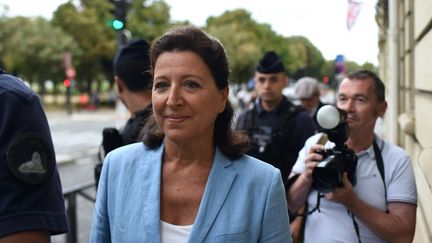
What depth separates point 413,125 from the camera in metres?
4.43

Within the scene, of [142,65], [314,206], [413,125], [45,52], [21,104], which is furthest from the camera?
[45,52]

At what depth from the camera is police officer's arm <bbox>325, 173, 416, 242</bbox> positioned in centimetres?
257

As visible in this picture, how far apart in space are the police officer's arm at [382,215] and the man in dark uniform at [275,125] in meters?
1.73

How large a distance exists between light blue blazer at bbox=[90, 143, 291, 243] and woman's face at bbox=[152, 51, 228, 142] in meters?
0.16

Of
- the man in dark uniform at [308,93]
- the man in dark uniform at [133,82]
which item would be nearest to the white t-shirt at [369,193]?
the man in dark uniform at [133,82]

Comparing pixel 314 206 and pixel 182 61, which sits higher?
pixel 182 61

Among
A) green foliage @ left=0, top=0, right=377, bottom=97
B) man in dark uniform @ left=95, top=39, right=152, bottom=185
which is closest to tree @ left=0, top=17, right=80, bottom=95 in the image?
green foliage @ left=0, top=0, right=377, bottom=97

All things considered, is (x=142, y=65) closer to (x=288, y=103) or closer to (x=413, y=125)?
(x=288, y=103)

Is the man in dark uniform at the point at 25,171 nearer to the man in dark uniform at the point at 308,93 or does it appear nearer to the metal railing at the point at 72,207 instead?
the metal railing at the point at 72,207

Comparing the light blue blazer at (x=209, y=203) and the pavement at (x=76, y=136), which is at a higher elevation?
the light blue blazer at (x=209, y=203)

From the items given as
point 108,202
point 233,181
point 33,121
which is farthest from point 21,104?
point 233,181

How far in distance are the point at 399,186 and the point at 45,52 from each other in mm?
40362

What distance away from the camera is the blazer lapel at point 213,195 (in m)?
1.78

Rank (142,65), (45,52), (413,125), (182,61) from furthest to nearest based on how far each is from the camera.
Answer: (45,52)
(413,125)
(142,65)
(182,61)
